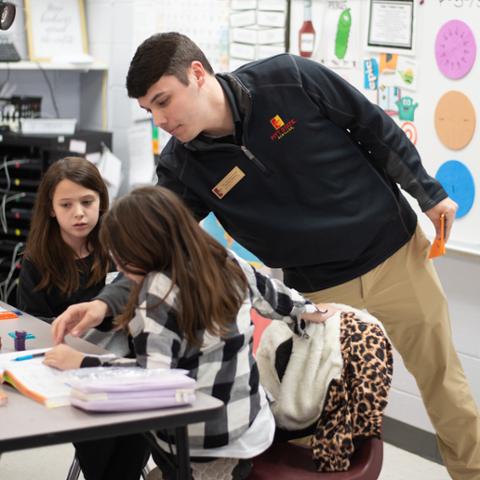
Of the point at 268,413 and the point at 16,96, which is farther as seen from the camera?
the point at 16,96

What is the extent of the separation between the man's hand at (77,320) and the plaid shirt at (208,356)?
6.3 inches

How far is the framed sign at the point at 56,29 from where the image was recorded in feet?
14.8

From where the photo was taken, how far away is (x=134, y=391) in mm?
1658

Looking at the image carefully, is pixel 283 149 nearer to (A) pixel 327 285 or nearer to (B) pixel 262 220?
(B) pixel 262 220

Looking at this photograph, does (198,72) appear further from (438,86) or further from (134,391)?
(438,86)

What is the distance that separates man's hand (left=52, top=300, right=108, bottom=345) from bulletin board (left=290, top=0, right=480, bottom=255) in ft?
4.87

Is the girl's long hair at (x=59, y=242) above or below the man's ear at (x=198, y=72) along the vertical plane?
below

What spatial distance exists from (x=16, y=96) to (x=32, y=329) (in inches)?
91.2

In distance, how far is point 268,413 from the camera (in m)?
1.95

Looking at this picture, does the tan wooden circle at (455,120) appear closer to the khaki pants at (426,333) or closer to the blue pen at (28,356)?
the khaki pants at (426,333)

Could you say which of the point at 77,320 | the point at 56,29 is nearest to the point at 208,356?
the point at 77,320

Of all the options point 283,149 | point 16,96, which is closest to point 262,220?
point 283,149

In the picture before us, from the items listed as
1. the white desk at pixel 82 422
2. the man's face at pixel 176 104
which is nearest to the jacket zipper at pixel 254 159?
the man's face at pixel 176 104

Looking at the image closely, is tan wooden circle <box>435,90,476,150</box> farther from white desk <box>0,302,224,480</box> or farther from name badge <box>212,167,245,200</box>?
white desk <box>0,302,224,480</box>
